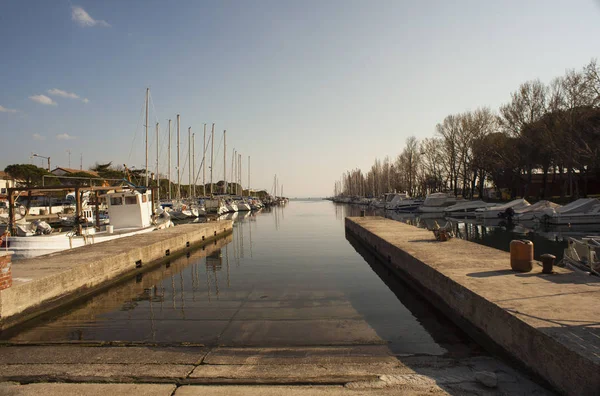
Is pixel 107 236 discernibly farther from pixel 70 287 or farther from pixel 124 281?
pixel 70 287

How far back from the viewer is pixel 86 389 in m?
5.85

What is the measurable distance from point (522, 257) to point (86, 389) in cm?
1019

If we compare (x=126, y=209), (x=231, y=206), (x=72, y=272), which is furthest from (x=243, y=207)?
(x=72, y=272)

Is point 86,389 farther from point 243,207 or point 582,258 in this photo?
point 243,207

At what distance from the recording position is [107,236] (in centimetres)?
2125

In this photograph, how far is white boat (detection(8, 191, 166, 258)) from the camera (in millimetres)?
16891

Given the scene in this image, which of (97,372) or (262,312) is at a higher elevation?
(97,372)

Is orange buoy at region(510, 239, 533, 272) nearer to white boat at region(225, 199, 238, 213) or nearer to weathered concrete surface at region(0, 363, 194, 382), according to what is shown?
weathered concrete surface at region(0, 363, 194, 382)

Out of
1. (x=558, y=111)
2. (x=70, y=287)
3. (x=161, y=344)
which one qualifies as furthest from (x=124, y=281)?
(x=558, y=111)

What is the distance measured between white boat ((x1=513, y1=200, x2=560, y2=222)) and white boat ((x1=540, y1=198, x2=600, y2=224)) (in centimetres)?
135

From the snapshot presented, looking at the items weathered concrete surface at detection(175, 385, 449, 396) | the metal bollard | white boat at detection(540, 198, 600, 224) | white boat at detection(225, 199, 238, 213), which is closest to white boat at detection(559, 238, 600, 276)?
the metal bollard

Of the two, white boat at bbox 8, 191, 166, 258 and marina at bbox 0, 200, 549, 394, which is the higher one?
white boat at bbox 8, 191, 166, 258

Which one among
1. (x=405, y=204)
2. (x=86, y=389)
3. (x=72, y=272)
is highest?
(x=405, y=204)

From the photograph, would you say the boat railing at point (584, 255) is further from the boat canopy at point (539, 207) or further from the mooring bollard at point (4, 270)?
the boat canopy at point (539, 207)
